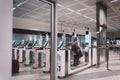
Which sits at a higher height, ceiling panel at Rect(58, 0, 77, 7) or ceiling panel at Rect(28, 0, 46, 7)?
ceiling panel at Rect(58, 0, 77, 7)

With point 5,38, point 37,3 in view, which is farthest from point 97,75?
point 37,3

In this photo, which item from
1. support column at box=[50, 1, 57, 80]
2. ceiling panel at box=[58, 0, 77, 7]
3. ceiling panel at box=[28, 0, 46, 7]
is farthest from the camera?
ceiling panel at box=[58, 0, 77, 7]

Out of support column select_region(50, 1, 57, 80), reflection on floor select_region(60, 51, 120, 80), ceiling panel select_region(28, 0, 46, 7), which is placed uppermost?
ceiling panel select_region(28, 0, 46, 7)

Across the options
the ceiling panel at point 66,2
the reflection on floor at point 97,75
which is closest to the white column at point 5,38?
the reflection on floor at point 97,75

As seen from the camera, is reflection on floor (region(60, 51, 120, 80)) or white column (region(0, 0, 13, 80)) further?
reflection on floor (region(60, 51, 120, 80))

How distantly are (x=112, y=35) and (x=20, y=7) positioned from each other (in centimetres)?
2489

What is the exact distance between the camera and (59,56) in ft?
17.9

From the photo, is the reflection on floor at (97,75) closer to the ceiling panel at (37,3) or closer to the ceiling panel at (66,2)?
the ceiling panel at (66,2)

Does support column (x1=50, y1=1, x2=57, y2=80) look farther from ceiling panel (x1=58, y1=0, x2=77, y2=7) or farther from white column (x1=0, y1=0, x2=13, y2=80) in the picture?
ceiling panel (x1=58, y1=0, x2=77, y2=7)

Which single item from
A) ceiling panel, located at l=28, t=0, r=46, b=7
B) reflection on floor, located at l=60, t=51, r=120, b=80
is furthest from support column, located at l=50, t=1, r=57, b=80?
ceiling panel, located at l=28, t=0, r=46, b=7

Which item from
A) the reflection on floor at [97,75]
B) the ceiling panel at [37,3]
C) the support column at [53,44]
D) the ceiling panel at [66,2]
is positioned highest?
the ceiling panel at [66,2]

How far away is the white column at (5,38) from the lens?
233 cm

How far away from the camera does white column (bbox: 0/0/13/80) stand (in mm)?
2334

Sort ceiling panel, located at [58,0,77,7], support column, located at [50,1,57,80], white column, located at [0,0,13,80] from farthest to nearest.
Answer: ceiling panel, located at [58,0,77,7], support column, located at [50,1,57,80], white column, located at [0,0,13,80]
